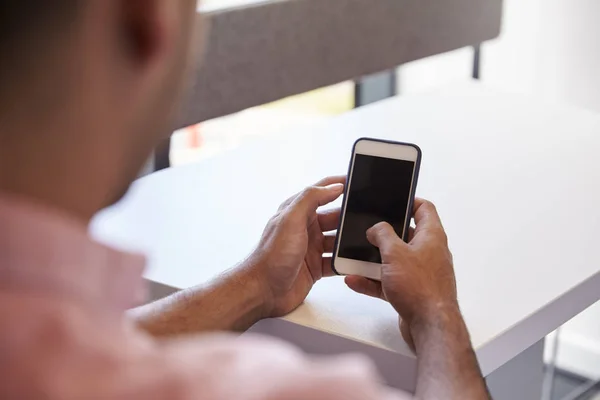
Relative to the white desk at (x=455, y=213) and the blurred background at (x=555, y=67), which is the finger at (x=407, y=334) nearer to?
the white desk at (x=455, y=213)

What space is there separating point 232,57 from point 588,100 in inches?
35.8

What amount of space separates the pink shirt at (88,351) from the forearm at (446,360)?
443 millimetres

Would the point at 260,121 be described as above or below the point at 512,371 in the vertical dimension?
below

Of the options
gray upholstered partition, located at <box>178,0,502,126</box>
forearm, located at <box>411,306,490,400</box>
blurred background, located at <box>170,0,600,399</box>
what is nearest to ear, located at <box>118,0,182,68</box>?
forearm, located at <box>411,306,490,400</box>

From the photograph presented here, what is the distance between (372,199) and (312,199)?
0.21 ft

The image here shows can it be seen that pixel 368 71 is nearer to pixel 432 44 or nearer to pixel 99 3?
pixel 432 44

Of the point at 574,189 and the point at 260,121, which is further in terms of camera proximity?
the point at 260,121

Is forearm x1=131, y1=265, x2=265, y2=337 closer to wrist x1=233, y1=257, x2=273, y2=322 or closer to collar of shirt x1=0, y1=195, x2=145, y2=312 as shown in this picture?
wrist x1=233, y1=257, x2=273, y2=322

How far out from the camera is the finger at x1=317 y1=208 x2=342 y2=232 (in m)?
1.01

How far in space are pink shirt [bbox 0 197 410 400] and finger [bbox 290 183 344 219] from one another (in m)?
0.63

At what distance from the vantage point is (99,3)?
34 centimetres

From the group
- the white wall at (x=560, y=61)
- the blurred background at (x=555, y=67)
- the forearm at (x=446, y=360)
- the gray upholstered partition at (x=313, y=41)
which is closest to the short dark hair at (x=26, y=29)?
the forearm at (x=446, y=360)

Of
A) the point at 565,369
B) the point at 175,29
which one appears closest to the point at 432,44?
the point at 565,369

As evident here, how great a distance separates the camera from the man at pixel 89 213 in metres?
0.31
